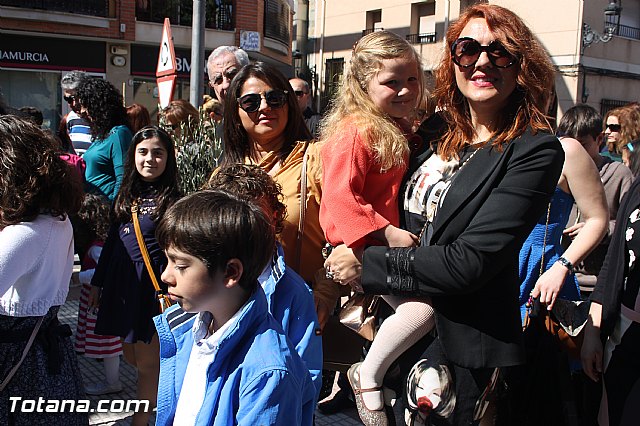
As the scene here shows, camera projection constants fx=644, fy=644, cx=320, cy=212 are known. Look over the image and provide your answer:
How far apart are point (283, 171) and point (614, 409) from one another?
1.55 meters

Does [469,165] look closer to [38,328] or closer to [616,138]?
[38,328]

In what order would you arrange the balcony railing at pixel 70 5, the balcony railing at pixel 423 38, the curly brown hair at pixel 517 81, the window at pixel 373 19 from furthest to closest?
the window at pixel 373 19
the balcony railing at pixel 423 38
the balcony railing at pixel 70 5
the curly brown hair at pixel 517 81

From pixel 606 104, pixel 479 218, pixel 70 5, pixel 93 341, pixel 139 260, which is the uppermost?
pixel 70 5

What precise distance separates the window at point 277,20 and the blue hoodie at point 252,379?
20265 mm

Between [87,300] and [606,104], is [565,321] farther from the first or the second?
[606,104]

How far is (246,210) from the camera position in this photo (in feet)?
6.16

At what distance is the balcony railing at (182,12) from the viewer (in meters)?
18.7

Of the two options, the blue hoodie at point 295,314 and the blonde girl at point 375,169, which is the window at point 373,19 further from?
the blue hoodie at point 295,314

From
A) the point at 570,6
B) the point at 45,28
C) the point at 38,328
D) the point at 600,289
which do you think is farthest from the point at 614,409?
the point at 570,6

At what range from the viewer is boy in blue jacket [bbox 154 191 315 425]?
67.6 inches

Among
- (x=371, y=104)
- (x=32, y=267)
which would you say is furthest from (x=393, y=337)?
(x=32, y=267)

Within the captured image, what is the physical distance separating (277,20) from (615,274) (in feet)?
68.2

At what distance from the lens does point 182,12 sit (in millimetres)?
19234

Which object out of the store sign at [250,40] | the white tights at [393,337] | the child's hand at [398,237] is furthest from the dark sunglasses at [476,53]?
the store sign at [250,40]
